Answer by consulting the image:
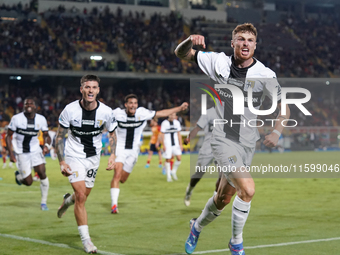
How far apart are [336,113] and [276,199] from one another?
128 feet

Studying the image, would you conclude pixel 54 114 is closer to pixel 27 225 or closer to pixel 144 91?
pixel 144 91

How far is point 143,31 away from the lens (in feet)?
149

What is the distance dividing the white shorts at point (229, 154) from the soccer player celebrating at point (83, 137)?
6.11 ft

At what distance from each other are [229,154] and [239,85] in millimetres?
855

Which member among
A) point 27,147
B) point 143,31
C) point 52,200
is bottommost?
point 52,200

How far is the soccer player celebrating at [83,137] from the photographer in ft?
23.8

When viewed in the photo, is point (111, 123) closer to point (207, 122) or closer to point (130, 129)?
point (130, 129)

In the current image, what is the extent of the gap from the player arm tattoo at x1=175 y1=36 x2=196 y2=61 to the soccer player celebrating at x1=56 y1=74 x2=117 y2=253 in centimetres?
157

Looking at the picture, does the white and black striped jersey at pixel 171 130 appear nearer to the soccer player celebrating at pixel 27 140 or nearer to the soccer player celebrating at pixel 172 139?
the soccer player celebrating at pixel 172 139

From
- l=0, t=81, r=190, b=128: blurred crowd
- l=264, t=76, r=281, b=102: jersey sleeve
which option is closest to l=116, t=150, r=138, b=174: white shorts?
l=264, t=76, r=281, b=102: jersey sleeve

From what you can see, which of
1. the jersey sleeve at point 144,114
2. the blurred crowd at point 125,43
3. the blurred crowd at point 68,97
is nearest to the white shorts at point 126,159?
the jersey sleeve at point 144,114

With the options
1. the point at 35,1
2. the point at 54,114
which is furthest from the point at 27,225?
the point at 35,1

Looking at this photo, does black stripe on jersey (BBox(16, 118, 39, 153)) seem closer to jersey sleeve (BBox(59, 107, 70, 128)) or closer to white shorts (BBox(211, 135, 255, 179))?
jersey sleeve (BBox(59, 107, 70, 128))

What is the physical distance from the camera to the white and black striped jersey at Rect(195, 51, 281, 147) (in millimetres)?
6156
